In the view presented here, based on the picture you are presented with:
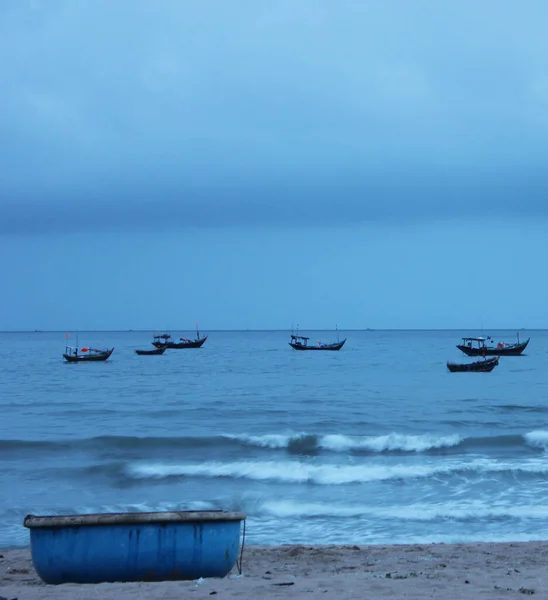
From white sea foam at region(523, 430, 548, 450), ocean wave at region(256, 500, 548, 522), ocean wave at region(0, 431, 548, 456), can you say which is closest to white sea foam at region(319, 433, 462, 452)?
ocean wave at region(0, 431, 548, 456)

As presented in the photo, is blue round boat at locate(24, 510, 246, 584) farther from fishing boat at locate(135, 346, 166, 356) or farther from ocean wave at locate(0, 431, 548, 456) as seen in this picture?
fishing boat at locate(135, 346, 166, 356)

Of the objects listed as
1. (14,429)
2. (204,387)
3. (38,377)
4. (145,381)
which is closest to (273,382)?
(204,387)

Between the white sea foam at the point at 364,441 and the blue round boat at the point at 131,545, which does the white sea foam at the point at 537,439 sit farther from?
the blue round boat at the point at 131,545

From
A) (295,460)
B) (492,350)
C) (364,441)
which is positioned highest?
(492,350)

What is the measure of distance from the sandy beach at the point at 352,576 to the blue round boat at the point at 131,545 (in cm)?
17

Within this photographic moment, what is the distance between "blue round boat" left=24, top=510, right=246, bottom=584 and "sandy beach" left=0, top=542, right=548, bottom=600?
0.17 m

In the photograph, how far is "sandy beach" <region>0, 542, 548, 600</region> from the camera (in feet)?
28.9

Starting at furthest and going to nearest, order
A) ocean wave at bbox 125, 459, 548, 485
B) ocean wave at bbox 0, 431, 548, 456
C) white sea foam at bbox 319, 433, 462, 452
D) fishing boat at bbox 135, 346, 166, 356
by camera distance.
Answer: fishing boat at bbox 135, 346, 166, 356, white sea foam at bbox 319, 433, 462, 452, ocean wave at bbox 0, 431, 548, 456, ocean wave at bbox 125, 459, 548, 485

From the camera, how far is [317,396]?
4238 cm

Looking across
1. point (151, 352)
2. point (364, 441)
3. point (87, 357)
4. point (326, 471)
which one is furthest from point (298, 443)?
point (151, 352)

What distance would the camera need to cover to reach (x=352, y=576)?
10.1 m

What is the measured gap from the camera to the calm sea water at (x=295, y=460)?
15.1 meters

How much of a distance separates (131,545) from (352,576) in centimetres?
307

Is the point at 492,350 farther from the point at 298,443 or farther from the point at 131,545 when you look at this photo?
the point at 131,545
